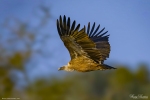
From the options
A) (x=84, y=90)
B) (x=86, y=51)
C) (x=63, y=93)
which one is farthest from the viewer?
(x=63, y=93)

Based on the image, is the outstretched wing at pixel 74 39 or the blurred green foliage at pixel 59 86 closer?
the outstretched wing at pixel 74 39

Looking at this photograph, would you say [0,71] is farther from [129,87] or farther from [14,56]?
[129,87]

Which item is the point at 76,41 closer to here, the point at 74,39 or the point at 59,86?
the point at 74,39

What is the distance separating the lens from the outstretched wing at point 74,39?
25.1ft

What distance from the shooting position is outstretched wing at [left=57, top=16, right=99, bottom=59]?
7.64 meters

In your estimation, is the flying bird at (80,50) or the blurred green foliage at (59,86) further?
the blurred green foliage at (59,86)

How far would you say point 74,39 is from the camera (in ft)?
25.5

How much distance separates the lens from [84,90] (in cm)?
1470

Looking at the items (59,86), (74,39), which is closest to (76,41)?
(74,39)

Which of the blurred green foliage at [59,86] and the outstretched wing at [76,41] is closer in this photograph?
the outstretched wing at [76,41]

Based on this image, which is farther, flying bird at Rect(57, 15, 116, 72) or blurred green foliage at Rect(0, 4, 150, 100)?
blurred green foliage at Rect(0, 4, 150, 100)

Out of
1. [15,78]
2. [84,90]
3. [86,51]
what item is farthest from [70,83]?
[86,51]

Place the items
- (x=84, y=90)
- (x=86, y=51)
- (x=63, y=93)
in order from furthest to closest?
(x=63, y=93), (x=84, y=90), (x=86, y=51)

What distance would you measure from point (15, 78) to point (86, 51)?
24.6 ft
